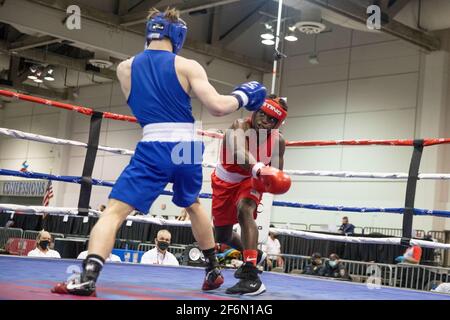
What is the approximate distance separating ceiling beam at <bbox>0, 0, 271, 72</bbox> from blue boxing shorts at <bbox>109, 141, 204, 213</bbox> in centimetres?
996

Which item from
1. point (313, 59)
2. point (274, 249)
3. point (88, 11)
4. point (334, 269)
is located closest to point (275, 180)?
point (334, 269)

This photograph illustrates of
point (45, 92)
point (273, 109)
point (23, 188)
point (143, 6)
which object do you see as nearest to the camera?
point (273, 109)

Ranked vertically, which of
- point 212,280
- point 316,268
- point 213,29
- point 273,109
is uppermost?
point 213,29

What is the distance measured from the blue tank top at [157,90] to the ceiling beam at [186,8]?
897 cm

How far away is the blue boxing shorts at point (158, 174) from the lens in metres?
2.57

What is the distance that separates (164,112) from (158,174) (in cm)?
27

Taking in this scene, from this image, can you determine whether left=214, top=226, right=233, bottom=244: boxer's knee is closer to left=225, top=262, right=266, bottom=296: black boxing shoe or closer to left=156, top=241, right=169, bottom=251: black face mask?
left=225, top=262, right=266, bottom=296: black boxing shoe

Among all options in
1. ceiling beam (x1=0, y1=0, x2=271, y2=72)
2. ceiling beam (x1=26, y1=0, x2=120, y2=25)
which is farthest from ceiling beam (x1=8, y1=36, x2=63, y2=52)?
ceiling beam (x1=26, y1=0, x2=120, y2=25)

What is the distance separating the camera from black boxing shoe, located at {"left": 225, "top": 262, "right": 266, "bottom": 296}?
298cm

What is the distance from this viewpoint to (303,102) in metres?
14.5

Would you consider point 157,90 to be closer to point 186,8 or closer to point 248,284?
point 248,284

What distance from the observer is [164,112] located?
2.70m

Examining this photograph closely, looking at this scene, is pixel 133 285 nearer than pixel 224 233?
Yes

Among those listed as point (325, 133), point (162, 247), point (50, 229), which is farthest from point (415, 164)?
point (50, 229)
